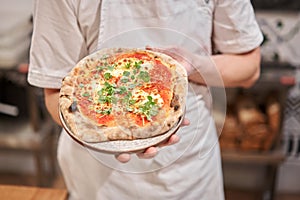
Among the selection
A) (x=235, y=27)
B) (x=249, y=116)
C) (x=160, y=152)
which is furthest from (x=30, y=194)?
(x=249, y=116)

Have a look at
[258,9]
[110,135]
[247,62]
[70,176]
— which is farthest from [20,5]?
[110,135]

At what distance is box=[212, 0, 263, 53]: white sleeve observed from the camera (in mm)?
990

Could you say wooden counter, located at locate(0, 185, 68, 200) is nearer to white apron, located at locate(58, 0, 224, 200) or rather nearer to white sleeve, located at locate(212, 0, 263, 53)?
white apron, located at locate(58, 0, 224, 200)

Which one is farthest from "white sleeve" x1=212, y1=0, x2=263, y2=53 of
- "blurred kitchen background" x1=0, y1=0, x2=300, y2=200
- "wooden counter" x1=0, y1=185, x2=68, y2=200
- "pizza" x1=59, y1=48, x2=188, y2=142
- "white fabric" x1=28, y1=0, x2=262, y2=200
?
"blurred kitchen background" x1=0, y1=0, x2=300, y2=200

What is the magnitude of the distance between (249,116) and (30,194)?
115cm

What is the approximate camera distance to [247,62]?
1.05 metres

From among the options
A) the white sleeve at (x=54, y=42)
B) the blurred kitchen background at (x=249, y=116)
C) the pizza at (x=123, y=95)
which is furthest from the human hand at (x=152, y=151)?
the blurred kitchen background at (x=249, y=116)

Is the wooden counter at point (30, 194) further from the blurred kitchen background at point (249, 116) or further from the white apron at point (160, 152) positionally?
the blurred kitchen background at point (249, 116)

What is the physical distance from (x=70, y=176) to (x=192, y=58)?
43 centimetres

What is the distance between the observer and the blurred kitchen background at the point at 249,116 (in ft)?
6.46

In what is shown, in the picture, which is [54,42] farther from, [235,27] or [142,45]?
[235,27]

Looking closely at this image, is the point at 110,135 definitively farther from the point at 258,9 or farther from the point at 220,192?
the point at 258,9

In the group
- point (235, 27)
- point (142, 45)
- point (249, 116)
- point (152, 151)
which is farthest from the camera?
point (249, 116)

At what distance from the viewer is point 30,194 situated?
1.05 m
